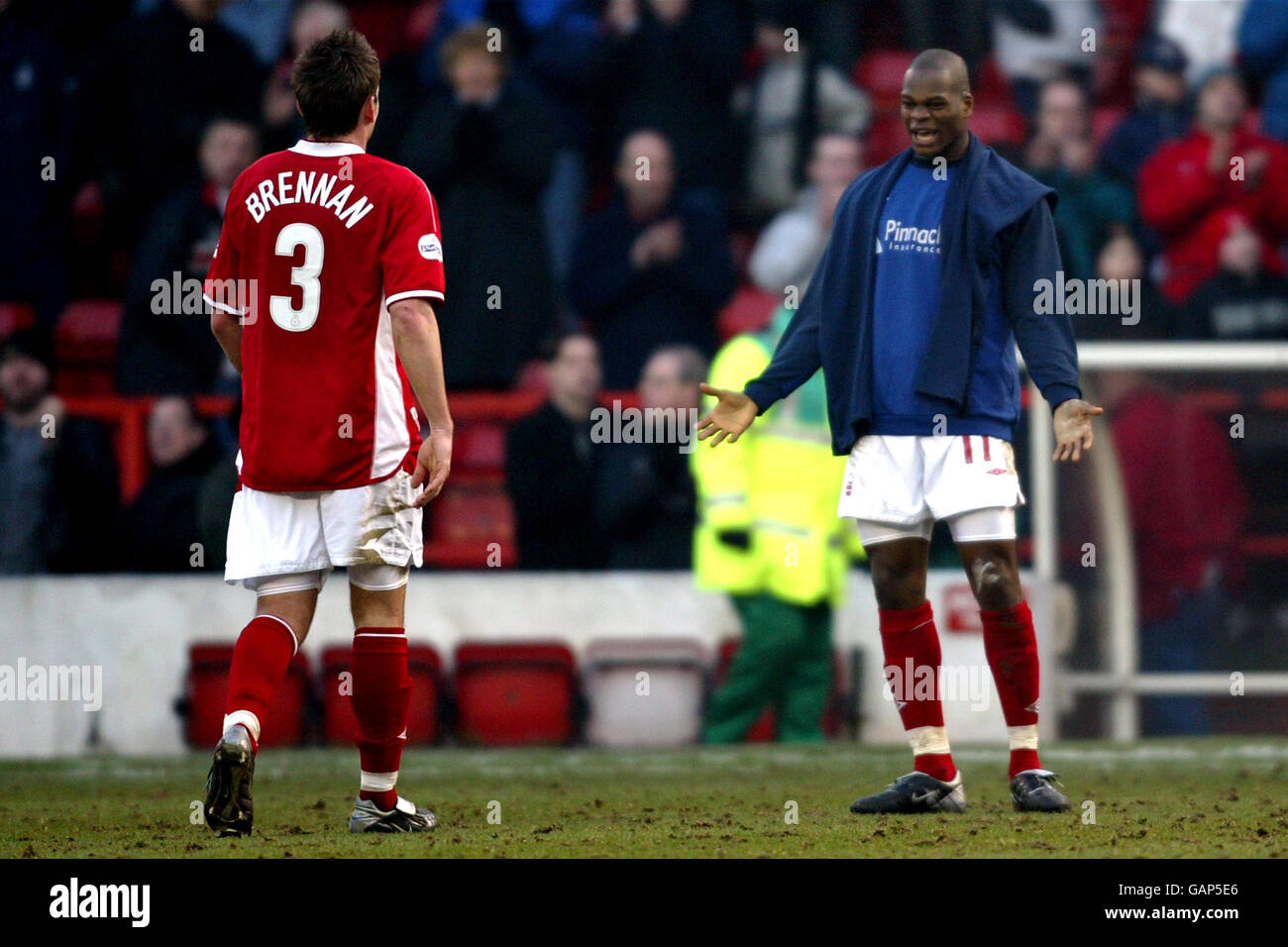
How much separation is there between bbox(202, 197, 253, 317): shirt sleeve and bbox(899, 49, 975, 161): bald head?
1720mm

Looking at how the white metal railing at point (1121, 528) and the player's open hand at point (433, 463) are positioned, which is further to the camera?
the white metal railing at point (1121, 528)

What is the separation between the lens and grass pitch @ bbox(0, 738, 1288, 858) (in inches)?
185

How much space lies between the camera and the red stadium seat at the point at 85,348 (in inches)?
424

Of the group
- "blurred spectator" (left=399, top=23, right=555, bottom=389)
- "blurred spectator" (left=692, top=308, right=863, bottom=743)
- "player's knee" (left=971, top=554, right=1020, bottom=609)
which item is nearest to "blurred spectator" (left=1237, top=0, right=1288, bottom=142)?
"blurred spectator" (left=692, top=308, right=863, bottom=743)

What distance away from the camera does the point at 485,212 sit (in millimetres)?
10359

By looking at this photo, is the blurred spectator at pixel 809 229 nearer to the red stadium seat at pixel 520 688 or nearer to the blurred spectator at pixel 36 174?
the red stadium seat at pixel 520 688

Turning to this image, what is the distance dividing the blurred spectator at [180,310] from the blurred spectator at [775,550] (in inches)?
105

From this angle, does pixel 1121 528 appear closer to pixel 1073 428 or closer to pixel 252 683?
pixel 1073 428

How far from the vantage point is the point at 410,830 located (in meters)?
5.11

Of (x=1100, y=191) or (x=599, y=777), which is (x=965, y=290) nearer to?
(x=599, y=777)

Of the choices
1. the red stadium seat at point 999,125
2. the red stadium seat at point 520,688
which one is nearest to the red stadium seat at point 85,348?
the red stadium seat at point 520,688
